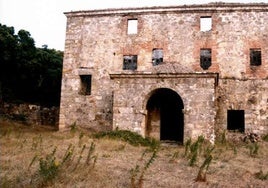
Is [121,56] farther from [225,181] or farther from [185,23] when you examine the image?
[225,181]

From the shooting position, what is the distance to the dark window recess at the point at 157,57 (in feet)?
66.9

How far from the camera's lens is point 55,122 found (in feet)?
83.2

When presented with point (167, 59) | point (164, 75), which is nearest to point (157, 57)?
Answer: point (167, 59)

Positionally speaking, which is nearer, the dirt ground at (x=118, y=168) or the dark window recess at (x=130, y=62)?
the dirt ground at (x=118, y=168)

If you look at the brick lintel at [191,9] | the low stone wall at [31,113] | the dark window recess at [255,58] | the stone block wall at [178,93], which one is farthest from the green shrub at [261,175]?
the low stone wall at [31,113]

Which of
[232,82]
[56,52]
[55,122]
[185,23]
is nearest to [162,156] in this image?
[232,82]

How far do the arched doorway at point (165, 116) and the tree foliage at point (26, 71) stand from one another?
11.8 m

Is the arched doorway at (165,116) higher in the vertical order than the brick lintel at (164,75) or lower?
lower

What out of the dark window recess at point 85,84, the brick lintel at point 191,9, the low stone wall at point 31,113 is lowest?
the low stone wall at point 31,113

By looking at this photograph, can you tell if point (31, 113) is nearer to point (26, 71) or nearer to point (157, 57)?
point (26, 71)

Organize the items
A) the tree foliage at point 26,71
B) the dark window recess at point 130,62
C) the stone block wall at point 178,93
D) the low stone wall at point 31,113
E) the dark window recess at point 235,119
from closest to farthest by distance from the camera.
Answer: the stone block wall at point 178,93 → the dark window recess at point 235,119 → the dark window recess at point 130,62 → the low stone wall at point 31,113 → the tree foliage at point 26,71

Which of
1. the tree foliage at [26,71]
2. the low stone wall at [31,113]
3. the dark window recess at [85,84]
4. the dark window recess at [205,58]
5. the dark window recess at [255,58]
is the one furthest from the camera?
the tree foliage at [26,71]

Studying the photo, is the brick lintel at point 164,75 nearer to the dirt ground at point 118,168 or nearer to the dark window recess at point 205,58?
the dark window recess at point 205,58

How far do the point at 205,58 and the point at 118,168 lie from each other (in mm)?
11365
